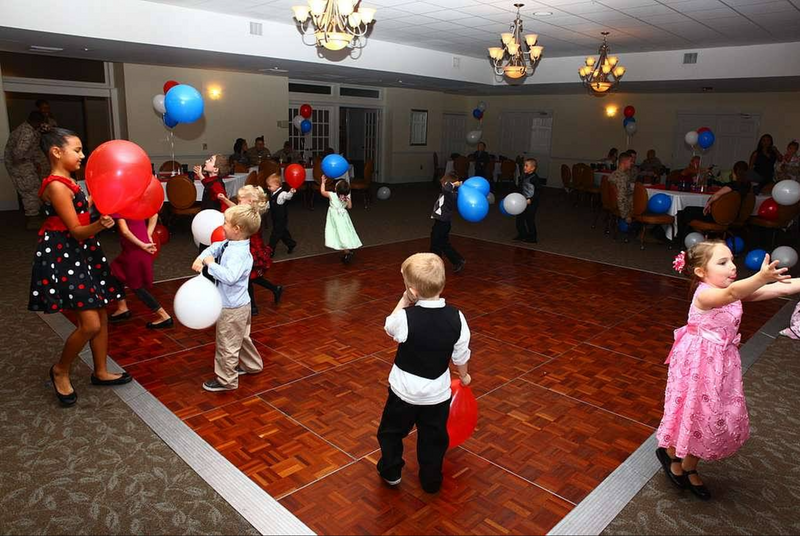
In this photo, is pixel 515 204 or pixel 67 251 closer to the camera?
pixel 67 251

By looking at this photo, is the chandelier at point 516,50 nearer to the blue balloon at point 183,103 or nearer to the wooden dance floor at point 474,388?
the wooden dance floor at point 474,388

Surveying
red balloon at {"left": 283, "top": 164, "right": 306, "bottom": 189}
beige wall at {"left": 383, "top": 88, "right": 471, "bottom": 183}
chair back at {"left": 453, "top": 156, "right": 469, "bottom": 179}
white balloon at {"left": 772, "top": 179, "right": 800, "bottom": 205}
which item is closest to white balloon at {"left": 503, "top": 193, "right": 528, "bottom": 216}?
red balloon at {"left": 283, "top": 164, "right": 306, "bottom": 189}

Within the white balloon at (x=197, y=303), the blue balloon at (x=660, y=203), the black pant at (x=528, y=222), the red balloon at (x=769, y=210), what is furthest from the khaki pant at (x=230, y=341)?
the red balloon at (x=769, y=210)

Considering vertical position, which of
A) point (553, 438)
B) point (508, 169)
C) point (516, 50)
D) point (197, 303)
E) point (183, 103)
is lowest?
point (553, 438)

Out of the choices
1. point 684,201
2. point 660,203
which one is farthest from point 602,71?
point 684,201

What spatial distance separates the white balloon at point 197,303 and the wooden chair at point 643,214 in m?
7.23

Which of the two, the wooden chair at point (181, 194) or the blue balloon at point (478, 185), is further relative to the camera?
the wooden chair at point (181, 194)

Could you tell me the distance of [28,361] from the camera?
3855 millimetres

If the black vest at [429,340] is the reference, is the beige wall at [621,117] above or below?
above

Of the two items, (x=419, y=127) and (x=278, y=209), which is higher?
(x=419, y=127)

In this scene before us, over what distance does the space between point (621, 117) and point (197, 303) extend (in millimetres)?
14612

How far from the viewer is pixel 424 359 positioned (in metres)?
2.29

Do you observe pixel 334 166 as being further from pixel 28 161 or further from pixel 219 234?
pixel 28 161

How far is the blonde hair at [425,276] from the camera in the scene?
225 cm
